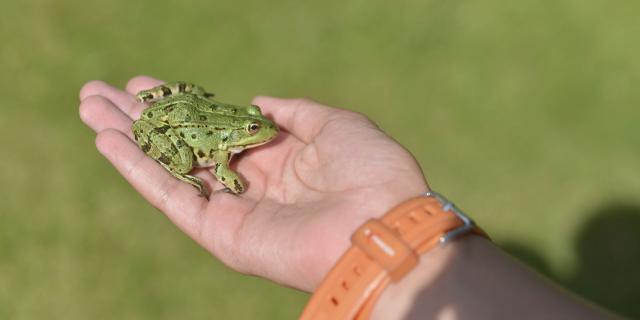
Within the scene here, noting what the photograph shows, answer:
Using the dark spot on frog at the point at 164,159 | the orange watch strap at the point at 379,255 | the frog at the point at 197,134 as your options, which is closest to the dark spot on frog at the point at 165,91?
the frog at the point at 197,134

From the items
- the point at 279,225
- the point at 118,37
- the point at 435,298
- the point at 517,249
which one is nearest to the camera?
the point at 435,298

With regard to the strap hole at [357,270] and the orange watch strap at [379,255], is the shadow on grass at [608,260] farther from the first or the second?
the strap hole at [357,270]

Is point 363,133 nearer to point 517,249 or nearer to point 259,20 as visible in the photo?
point 517,249

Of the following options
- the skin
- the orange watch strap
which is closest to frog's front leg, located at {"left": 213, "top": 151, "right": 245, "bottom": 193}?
the skin

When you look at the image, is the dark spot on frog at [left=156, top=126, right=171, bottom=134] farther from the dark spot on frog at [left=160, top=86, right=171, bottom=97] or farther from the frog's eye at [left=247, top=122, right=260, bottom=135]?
the frog's eye at [left=247, top=122, right=260, bottom=135]

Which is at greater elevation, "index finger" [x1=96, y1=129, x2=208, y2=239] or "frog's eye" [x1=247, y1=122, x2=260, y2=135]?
"frog's eye" [x1=247, y1=122, x2=260, y2=135]

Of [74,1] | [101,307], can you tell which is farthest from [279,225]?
[74,1]

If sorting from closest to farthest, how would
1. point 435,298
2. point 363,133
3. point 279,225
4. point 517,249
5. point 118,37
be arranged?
point 435,298 < point 279,225 < point 363,133 < point 517,249 < point 118,37
